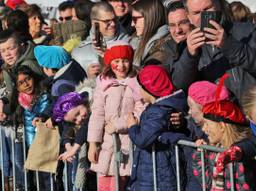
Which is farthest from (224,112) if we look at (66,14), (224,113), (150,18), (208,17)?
(66,14)

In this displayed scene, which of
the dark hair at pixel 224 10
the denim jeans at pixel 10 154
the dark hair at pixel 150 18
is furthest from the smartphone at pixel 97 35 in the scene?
the dark hair at pixel 224 10

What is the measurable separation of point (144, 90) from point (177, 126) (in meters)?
0.38

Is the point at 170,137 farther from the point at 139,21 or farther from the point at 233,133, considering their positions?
the point at 139,21

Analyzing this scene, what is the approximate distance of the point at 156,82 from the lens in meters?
6.80

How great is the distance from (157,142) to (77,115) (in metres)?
1.38

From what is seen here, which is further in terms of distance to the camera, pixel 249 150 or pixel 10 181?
pixel 10 181

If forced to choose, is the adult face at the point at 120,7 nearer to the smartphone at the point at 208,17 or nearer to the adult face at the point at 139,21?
the adult face at the point at 139,21

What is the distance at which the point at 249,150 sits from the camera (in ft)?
18.4

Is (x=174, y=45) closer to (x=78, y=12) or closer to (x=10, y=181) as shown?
(x=10, y=181)

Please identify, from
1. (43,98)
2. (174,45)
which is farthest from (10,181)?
(174,45)

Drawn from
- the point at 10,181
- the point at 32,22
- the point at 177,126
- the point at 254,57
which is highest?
the point at 32,22

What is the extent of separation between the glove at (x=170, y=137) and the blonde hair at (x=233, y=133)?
0.58 m

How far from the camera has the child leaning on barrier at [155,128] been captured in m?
6.65

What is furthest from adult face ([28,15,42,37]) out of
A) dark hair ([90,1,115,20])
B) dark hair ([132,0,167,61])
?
dark hair ([132,0,167,61])
